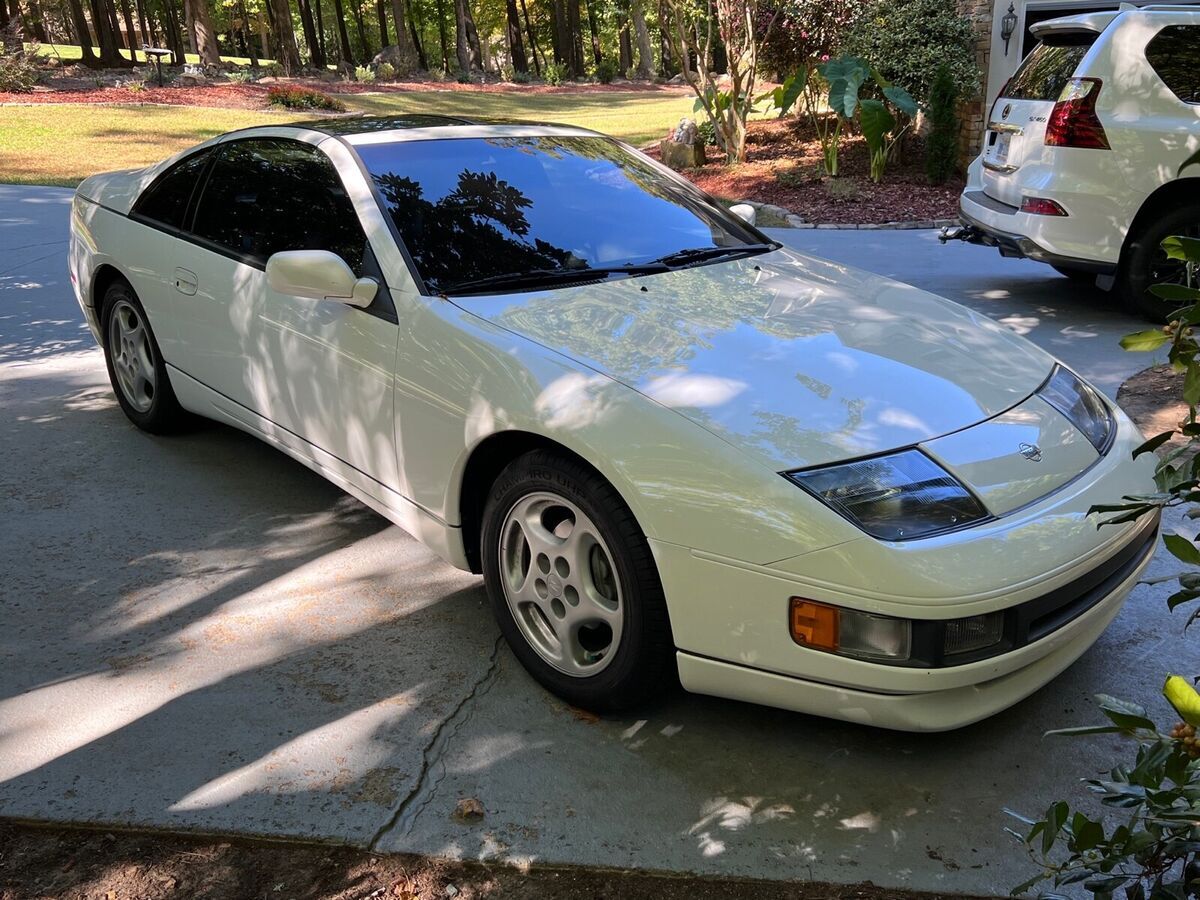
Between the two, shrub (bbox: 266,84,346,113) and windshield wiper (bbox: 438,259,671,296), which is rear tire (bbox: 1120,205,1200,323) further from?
shrub (bbox: 266,84,346,113)

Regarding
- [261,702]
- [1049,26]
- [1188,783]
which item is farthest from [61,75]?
[1188,783]

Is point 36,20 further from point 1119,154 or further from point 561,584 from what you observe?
point 561,584

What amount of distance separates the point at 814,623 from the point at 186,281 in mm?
3138

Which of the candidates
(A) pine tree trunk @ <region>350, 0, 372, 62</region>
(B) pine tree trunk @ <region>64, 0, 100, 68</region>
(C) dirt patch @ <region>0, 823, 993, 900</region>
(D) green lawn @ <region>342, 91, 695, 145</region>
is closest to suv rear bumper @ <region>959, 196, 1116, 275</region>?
(C) dirt patch @ <region>0, 823, 993, 900</region>

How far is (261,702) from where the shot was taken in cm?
312

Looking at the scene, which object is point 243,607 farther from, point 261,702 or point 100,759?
point 100,759

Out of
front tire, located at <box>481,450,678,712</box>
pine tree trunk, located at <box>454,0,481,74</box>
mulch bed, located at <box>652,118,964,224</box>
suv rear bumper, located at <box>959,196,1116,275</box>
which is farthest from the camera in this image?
pine tree trunk, located at <box>454,0,481,74</box>

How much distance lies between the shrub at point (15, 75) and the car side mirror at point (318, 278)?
87.1ft

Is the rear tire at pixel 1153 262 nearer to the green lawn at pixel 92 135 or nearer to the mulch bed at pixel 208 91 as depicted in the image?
the green lawn at pixel 92 135

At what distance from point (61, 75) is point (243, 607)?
32405mm

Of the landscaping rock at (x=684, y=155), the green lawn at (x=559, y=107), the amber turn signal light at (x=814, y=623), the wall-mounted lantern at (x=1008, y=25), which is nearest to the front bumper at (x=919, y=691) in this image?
the amber turn signal light at (x=814, y=623)

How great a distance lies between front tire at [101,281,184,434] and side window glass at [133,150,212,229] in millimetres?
387

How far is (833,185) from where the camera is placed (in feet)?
41.5

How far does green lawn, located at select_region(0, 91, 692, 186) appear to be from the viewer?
56.2ft
